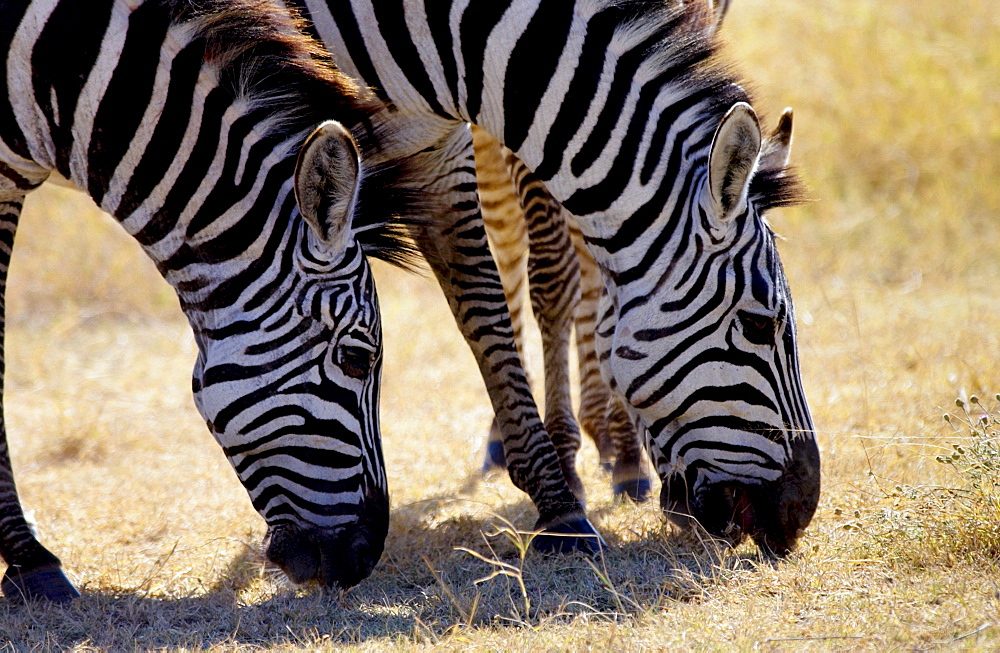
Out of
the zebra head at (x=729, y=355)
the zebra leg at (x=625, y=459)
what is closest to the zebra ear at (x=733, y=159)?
the zebra head at (x=729, y=355)

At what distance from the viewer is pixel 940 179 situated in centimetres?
1034

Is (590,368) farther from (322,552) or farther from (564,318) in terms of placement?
(322,552)

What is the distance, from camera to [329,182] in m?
3.42

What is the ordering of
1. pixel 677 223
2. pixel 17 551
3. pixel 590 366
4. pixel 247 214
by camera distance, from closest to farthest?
1. pixel 247 214
2. pixel 677 223
3. pixel 17 551
4. pixel 590 366

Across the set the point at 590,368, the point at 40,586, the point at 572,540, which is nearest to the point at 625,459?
the point at 590,368

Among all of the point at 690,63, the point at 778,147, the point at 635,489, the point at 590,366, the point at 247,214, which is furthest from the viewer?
the point at 590,366

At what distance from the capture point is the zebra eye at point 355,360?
11.6 feet

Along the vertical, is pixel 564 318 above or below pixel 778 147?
below

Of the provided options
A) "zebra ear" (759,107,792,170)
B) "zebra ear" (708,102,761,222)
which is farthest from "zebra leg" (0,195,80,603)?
"zebra ear" (759,107,792,170)

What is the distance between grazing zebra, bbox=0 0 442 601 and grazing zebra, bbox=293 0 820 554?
2.61ft

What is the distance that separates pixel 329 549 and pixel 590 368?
2.61 m

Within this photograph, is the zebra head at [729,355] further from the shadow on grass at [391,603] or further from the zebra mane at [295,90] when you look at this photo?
the zebra mane at [295,90]

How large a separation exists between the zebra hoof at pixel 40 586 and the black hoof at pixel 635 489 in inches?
105

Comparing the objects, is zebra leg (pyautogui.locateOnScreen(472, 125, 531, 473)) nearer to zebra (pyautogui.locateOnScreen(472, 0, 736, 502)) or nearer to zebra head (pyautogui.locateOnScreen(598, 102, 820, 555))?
zebra (pyautogui.locateOnScreen(472, 0, 736, 502))
